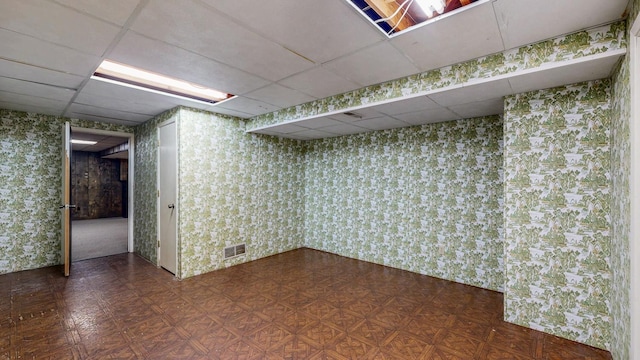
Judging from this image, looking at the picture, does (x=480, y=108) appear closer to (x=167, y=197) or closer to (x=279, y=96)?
(x=279, y=96)

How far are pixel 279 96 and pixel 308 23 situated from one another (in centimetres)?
152

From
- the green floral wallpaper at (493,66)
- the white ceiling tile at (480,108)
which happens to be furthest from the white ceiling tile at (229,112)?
the white ceiling tile at (480,108)

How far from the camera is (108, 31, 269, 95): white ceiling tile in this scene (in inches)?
79.2

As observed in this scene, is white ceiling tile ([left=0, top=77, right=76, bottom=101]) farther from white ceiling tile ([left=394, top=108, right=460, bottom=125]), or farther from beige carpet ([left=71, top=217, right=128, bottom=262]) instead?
white ceiling tile ([left=394, top=108, right=460, bottom=125])

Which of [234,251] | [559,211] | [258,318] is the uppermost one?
[559,211]

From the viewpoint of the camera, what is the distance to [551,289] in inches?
92.4

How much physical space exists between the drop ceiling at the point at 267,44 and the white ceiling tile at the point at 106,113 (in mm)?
439

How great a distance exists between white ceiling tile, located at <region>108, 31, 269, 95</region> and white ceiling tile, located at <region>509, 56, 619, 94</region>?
2.31m

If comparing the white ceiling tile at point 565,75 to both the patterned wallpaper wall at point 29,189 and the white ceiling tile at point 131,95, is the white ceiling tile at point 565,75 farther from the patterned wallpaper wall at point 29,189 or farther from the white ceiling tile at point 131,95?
the patterned wallpaper wall at point 29,189

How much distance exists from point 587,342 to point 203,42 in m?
3.87

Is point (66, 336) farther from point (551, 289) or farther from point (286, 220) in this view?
point (551, 289)

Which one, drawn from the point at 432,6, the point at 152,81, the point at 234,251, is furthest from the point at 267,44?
the point at 234,251

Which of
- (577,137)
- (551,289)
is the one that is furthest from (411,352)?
(577,137)

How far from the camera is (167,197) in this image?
3930mm
